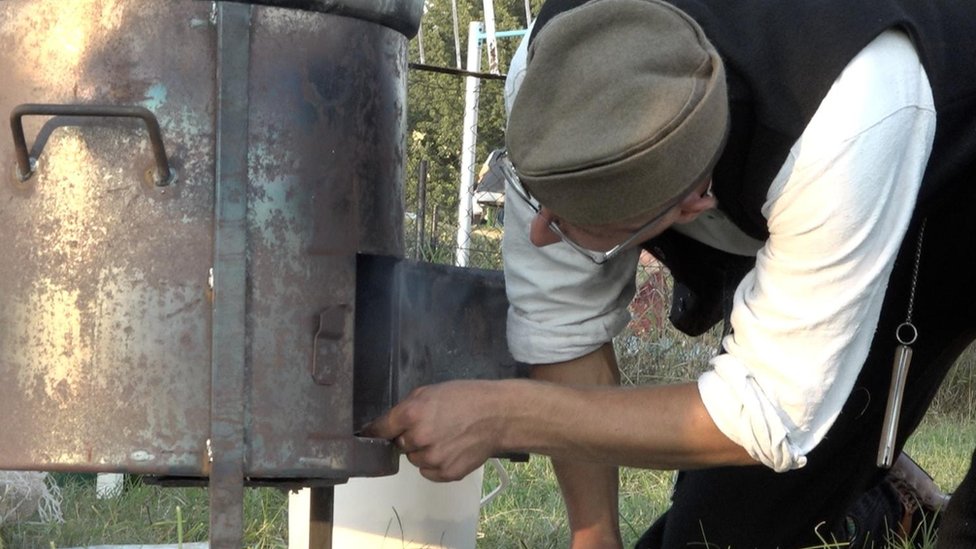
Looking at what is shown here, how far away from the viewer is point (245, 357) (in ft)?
5.92

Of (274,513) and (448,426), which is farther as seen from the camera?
(274,513)

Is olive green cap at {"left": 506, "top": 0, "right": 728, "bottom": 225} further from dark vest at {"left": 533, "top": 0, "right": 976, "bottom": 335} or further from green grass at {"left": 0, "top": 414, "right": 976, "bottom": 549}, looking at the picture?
green grass at {"left": 0, "top": 414, "right": 976, "bottom": 549}

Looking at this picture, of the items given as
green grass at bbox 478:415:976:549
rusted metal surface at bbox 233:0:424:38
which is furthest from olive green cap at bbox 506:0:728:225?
green grass at bbox 478:415:976:549

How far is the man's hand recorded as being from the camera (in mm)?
1981

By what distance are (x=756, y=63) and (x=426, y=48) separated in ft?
67.9

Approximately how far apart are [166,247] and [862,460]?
4.94 ft

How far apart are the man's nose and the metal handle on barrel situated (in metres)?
0.54

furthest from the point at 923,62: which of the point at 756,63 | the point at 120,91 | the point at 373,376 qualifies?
the point at 120,91

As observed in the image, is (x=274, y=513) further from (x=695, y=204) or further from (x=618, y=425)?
(x=695, y=204)

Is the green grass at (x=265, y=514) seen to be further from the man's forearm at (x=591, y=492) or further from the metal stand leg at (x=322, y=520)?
the metal stand leg at (x=322, y=520)

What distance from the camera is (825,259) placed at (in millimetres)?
1831

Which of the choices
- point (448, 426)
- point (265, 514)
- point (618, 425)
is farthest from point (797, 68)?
point (265, 514)

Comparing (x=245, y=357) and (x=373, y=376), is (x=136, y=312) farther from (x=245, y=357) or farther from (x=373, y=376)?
(x=373, y=376)

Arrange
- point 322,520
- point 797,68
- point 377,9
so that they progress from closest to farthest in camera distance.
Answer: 1. point 797,68
2. point 377,9
3. point 322,520
